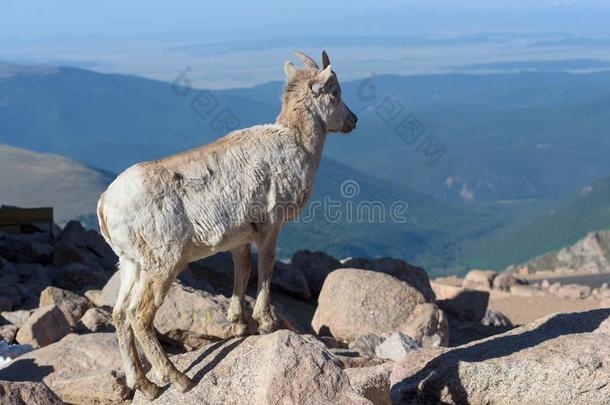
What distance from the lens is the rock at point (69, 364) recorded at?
34.9 ft

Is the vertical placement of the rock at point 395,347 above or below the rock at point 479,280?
above

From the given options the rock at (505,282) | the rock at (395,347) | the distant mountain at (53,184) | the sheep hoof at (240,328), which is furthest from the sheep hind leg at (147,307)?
the distant mountain at (53,184)

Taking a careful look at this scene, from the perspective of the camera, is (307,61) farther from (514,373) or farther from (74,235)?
(74,235)

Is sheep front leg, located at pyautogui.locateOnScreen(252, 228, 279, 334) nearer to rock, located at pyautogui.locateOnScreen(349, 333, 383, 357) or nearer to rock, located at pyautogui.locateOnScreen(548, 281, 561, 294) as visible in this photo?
rock, located at pyautogui.locateOnScreen(349, 333, 383, 357)

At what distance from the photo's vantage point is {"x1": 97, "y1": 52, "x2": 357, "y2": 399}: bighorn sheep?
870 cm

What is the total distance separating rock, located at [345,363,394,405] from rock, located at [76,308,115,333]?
251 inches

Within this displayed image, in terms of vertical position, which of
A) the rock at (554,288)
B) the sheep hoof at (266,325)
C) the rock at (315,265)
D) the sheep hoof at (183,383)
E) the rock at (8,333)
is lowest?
the rock at (554,288)

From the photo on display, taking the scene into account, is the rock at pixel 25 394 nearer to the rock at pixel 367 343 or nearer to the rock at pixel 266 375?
the rock at pixel 266 375

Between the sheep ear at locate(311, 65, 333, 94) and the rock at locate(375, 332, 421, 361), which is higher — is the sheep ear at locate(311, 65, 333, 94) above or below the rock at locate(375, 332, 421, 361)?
above

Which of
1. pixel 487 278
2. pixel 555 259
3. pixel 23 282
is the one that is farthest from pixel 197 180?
pixel 555 259

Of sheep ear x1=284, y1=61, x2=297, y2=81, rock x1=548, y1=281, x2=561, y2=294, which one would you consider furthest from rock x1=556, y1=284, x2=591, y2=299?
sheep ear x1=284, y1=61, x2=297, y2=81

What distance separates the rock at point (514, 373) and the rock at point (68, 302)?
6.32m

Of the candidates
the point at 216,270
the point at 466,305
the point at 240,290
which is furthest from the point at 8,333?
the point at 466,305

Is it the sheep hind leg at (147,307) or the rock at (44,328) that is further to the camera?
the rock at (44,328)
